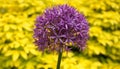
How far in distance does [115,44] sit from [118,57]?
18 cm

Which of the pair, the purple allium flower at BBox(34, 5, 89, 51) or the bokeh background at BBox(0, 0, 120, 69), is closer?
the purple allium flower at BBox(34, 5, 89, 51)

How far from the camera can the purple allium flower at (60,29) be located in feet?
5.02

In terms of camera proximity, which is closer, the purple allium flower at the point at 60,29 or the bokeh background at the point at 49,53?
the purple allium flower at the point at 60,29

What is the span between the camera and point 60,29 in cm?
152

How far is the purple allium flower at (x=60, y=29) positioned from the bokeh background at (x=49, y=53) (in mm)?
1040

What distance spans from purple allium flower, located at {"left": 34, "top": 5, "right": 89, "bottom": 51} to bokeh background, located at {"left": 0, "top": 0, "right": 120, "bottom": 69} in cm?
104

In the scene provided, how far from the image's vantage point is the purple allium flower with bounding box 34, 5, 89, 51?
1529 millimetres

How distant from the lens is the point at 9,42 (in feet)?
9.45

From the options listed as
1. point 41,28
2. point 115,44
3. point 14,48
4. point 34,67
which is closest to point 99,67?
point 115,44

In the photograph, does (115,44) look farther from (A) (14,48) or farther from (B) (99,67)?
(A) (14,48)

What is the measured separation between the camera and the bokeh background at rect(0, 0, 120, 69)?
9.04 ft

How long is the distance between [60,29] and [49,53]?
54.8 inches

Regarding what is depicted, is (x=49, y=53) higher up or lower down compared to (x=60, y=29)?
lower down

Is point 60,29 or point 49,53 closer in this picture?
point 60,29
